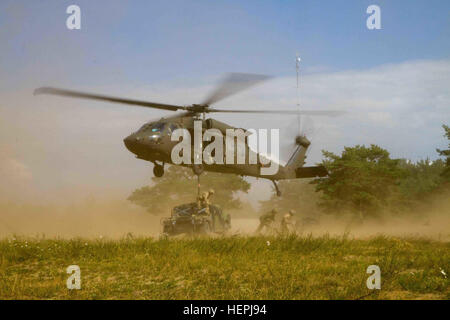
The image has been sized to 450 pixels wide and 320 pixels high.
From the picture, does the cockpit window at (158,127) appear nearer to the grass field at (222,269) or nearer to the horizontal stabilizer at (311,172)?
the grass field at (222,269)

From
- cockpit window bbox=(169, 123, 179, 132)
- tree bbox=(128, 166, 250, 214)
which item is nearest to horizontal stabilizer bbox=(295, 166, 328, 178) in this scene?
cockpit window bbox=(169, 123, 179, 132)

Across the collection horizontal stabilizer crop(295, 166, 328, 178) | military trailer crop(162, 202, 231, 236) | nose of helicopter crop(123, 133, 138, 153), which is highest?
nose of helicopter crop(123, 133, 138, 153)

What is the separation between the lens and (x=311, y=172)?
21.8 metres

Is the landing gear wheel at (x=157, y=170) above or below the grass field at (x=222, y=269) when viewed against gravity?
above

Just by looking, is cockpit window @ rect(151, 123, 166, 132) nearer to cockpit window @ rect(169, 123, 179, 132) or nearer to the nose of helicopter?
cockpit window @ rect(169, 123, 179, 132)

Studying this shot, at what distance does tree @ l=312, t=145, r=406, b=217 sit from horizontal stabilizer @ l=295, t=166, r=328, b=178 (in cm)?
724

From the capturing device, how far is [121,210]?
46906 mm

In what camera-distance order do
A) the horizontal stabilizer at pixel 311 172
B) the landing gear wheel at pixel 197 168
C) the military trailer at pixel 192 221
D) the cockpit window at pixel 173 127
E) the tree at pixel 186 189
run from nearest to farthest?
the cockpit window at pixel 173 127, the landing gear wheel at pixel 197 168, the military trailer at pixel 192 221, the horizontal stabilizer at pixel 311 172, the tree at pixel 186 189

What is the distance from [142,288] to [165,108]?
28.5 ft

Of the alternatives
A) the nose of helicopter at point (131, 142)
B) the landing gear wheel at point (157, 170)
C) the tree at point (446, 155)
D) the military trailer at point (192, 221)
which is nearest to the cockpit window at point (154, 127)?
the nose of helicopter at point (131, 142)

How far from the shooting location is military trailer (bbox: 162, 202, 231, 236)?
15.7m

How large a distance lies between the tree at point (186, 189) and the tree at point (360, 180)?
18.7m

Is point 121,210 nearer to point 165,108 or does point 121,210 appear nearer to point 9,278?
point 165,108

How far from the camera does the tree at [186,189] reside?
155ft
